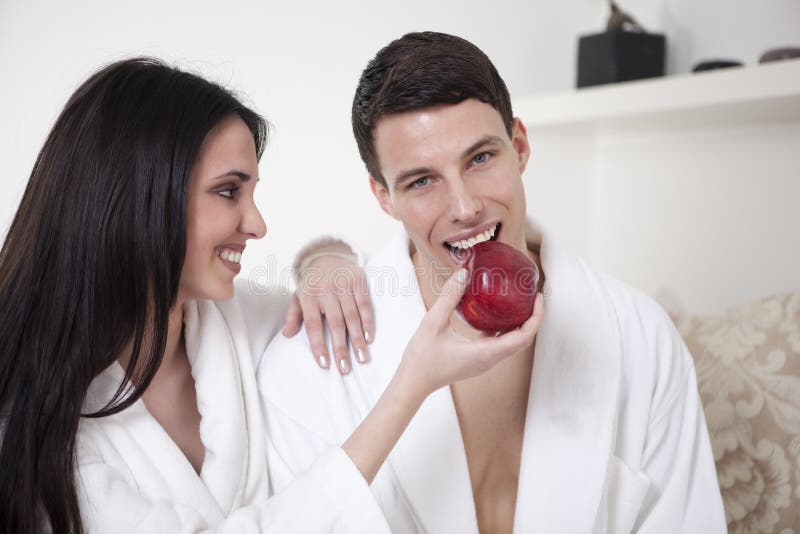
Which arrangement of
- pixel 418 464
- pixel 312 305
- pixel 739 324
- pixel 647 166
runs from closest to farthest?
pixel 418 464
pixel 312 305
pixel 739 324
pixel 647 166

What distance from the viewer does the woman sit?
1239 mm

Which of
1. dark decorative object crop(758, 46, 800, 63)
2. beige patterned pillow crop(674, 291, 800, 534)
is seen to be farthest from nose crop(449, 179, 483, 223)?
dark decorative object crop(758, 46, 800, 63)

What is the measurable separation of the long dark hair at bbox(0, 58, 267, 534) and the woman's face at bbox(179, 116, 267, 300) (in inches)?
1.7

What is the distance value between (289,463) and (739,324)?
44.5 inches

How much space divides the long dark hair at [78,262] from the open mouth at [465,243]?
51cm

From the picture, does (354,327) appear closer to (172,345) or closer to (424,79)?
(172,345)

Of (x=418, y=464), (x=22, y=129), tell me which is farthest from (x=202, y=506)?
(x=22, y=129)

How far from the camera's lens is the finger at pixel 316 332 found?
1.56m

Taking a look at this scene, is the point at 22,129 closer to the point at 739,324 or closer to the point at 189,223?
the point at 189,223

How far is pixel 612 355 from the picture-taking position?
5.15ft

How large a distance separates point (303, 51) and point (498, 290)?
1.66 meters

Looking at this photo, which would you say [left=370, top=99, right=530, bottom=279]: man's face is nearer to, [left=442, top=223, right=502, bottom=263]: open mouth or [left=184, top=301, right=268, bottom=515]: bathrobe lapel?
[left=442, top=223, right=502, bottom=263]: open mouth

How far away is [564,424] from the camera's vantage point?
→ 1.52 m

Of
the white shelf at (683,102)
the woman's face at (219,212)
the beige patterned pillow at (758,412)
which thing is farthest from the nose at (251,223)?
the white shelf at (683,102)
